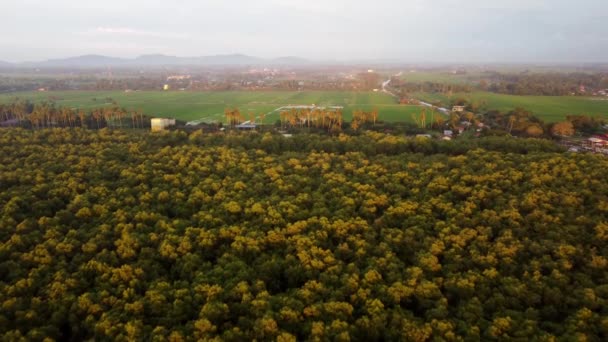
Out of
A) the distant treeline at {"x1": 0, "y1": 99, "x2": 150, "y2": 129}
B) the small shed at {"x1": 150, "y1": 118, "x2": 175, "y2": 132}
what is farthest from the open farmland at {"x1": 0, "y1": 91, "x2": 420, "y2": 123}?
the distant treeline at {"x1": 0, "y1": 99, "x2": 150, "y2": 129}

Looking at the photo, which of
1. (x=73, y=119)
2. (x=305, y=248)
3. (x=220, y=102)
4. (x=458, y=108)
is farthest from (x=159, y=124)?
(x=458, y=108)

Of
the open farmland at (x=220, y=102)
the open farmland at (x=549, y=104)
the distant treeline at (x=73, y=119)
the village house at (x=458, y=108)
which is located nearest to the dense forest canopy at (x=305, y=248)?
the distant treeline at (x=73, y=119)

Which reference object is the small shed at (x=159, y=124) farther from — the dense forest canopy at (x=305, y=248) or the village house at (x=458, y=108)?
the village house at (x=458, y=108)

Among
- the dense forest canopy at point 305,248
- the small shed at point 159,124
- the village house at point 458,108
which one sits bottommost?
the dense forest canopy at point 305,248

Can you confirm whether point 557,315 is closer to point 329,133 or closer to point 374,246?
point 374,246

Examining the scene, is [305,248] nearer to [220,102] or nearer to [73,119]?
[73,119]

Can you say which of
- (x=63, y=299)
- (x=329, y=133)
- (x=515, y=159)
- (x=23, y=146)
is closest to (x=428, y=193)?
(x=515, y=159)
